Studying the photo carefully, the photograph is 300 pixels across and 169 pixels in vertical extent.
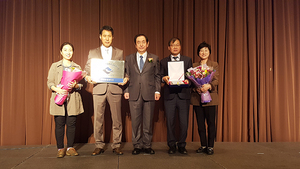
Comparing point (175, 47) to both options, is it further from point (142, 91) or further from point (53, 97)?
point (53, 97)

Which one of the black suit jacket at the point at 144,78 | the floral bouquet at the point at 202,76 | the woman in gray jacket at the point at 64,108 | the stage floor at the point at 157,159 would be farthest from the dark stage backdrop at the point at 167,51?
the floral bouquet at the point at 202,76

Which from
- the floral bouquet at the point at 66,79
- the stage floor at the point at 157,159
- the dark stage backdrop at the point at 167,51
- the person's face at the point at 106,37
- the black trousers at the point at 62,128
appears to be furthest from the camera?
the dark stage backdrop at the point at 167,51

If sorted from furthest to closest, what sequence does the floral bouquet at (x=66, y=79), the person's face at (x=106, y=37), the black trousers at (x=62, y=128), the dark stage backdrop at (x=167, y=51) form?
the dark stage backdrop at (x=167, y=51)
the person's face at (x=106, y=37)
the black trousers at (x=62, y=128)
the floral bouquet at (x=66, y=79)

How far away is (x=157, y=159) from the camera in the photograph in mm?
2500

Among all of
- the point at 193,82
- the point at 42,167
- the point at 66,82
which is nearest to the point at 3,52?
the point at 66,82

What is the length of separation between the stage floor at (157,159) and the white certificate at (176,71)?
102 centimetres

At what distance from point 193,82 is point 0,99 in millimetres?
3207

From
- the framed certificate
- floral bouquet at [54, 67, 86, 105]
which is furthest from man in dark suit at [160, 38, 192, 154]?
floral bouquet at [54, 67, 86, 105]

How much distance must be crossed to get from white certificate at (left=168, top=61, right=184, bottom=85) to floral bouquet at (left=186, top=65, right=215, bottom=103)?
93 millimetres

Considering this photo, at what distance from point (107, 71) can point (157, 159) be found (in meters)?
1.30

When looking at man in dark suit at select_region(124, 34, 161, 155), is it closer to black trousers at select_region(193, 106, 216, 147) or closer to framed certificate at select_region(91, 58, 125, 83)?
framed certificate at select_region(91, 58, 125, 83)

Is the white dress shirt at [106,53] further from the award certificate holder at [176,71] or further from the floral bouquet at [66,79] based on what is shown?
the award certificate holder at [176,71]

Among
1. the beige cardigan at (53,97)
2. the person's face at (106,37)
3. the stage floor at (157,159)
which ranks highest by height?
the person's face at (106,37)

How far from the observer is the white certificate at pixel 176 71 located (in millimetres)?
2654
